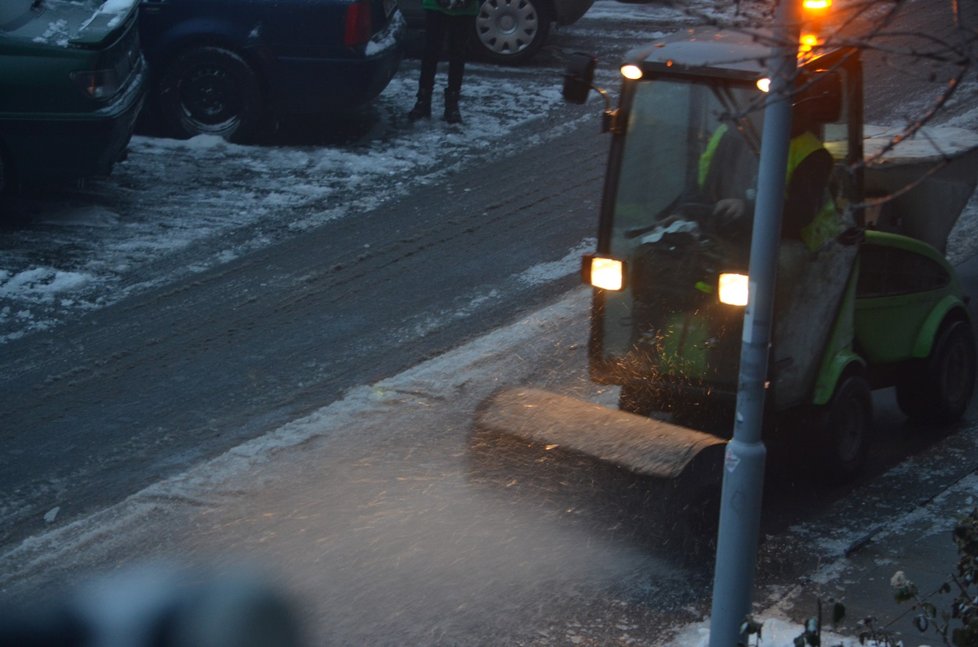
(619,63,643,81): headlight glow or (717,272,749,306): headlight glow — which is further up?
(619,63,643,81): headlight glow

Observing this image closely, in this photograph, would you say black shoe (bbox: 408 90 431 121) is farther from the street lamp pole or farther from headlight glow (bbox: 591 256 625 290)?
the street lamp pole

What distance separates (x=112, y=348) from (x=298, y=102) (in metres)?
4.31

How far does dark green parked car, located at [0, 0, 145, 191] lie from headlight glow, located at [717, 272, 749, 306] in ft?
18.2

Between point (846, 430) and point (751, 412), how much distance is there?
213 cm

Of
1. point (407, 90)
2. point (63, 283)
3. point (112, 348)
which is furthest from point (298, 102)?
point (112, 348)

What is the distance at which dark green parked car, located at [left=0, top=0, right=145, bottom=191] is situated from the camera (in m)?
9.95

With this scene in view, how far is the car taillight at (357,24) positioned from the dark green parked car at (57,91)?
2.09 meters

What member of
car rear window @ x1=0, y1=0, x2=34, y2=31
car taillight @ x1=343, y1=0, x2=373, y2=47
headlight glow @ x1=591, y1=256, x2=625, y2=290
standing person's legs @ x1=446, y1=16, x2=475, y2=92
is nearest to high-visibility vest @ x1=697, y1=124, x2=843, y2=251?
headlight glow @ x1=591, y1=256, x2=625, y2=290

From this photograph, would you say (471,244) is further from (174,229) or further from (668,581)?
(668,581)

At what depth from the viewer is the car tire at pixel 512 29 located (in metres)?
14.8

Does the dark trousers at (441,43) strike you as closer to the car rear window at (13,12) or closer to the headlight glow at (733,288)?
the car rear window at (13,12)

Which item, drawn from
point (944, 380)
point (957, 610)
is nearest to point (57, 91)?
point (944, 380)

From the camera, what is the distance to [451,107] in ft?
42.2

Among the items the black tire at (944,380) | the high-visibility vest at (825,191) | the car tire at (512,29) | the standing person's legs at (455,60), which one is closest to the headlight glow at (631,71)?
the high-visibility vest at (825,191)
